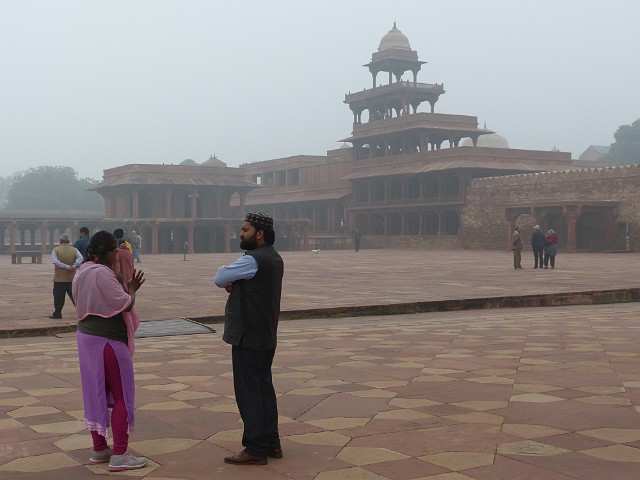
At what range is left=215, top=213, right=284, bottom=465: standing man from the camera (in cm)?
408

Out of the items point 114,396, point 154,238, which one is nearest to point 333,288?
point 114,396

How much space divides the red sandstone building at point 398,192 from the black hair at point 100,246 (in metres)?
32.2

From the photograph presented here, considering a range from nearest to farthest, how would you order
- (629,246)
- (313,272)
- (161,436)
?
(161,436) < (313,272) < (629,246)

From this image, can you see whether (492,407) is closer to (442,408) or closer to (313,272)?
(442,408)

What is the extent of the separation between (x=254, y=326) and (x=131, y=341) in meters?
0.62

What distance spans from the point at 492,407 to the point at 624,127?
3377 inches

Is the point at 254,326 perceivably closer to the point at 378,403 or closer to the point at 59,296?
the point at 378,403

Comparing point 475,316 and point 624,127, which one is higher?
point 624,127

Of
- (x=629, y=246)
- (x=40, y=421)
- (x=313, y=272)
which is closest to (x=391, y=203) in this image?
(x=629, y=246)

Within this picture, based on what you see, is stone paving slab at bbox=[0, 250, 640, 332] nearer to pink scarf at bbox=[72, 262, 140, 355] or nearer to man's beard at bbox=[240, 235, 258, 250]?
pink scarf at bbox=[72, 262, 140, 355]

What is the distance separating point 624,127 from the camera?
84625mm

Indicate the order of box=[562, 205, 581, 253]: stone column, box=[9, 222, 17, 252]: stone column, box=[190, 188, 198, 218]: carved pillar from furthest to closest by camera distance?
box=[190, 188, 198, 218]: carved pillar
box=[9, 222, 17, 252]: stone column
box=[562, 205, 581, 253]: stone column

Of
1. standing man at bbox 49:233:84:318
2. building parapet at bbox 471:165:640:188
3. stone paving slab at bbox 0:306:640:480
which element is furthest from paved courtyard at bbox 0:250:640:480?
building parapet at bbox 471:165:640:188

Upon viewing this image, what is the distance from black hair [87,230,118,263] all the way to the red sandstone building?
32186 mm
